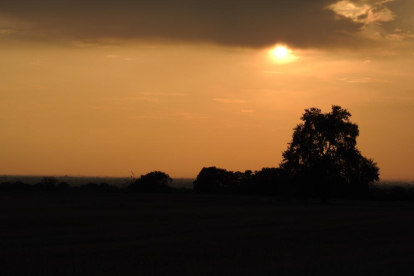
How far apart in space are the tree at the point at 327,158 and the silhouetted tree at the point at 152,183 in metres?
41.1

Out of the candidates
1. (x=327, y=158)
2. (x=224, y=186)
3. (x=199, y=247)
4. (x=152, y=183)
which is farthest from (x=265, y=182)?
(x=199, y=247)

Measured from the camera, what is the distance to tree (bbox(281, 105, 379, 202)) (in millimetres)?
61625

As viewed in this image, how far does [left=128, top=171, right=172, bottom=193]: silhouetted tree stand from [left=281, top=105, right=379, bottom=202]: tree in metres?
41.1

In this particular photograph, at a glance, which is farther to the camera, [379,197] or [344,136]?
[379,197]

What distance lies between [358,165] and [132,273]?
50273 millimetres

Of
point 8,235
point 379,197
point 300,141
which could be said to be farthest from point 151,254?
point 379,197

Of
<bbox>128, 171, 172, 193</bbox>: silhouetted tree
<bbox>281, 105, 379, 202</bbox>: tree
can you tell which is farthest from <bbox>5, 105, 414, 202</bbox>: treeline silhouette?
<bbox>128, 171, 172, 193</bbox>: silhouetted tree

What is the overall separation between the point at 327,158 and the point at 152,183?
4696cm

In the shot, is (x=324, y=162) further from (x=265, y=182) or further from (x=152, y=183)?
(x=152, y=183)

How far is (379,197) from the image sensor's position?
8681 centimetres

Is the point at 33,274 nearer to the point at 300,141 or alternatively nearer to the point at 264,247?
the point at 264,247

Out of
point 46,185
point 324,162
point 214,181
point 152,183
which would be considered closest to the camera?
point 324,162

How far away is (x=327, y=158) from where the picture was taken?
62312 mm

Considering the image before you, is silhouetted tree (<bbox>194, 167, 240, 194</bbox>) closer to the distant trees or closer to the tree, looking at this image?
the distant trees
